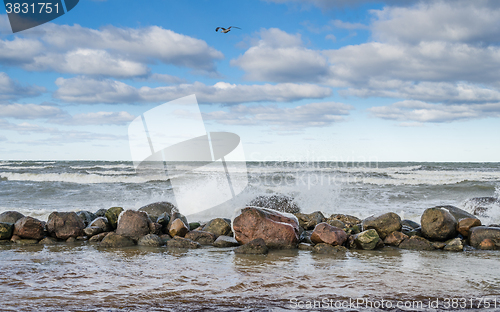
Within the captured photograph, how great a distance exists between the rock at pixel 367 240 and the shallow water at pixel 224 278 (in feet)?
0.60

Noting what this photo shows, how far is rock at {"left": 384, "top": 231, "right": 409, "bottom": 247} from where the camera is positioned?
560 centimetres

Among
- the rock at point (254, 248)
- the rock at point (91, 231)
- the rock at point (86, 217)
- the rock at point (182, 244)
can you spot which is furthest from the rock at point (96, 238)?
the rock at point (254, 248)

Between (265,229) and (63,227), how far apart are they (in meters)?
3.62

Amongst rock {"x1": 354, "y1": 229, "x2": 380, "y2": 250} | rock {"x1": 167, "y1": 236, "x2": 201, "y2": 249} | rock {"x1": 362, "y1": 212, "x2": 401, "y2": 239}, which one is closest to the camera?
rock {"x1": 354, "y1": 229, "x2": 380, "y2": 250}

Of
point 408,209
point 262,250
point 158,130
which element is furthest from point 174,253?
point 408,209

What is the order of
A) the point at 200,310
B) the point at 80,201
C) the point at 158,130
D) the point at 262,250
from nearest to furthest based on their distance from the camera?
the point at 200,310
the point at 262,250
the point at 158,130
the point at 80,201

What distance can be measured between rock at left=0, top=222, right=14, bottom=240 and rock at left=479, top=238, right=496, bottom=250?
7899 mm

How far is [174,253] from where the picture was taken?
5.05 meters

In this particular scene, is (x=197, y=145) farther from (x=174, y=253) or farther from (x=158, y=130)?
(x=174, y=253)

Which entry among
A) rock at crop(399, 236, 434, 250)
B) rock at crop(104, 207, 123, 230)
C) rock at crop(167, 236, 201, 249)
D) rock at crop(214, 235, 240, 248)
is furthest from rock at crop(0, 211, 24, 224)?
rock at crop(399, 236, 434, 250)

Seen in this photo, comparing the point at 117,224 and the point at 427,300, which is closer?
the point at 427,300

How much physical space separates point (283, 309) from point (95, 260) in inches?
114

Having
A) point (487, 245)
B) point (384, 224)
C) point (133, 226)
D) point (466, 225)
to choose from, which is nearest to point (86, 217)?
point (133, 226)

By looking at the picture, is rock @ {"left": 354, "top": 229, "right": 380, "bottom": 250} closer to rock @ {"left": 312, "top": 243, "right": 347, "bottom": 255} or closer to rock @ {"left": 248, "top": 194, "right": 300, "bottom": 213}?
rock @ {"left": 312, "top": 243, "right": 347, "bottom": 255}
